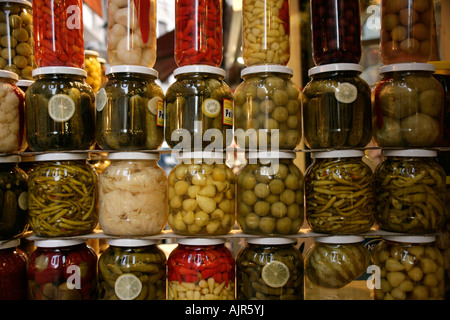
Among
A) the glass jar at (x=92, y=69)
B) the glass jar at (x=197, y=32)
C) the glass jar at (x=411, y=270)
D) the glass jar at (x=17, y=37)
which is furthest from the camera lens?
the glass jar at (x=92, y=69)

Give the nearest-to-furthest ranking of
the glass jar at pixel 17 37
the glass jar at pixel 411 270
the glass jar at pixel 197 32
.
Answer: the glass jar at pixel 411 270 < the glass jar at pixel 197 32 < the glass jar at pixel 17 37

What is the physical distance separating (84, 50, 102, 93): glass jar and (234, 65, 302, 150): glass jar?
2.88 feet

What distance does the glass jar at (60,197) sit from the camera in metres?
1.32

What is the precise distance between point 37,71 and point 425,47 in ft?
4.47

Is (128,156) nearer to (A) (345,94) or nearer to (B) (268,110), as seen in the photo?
(B) (268,110)

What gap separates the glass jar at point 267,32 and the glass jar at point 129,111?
377 mm

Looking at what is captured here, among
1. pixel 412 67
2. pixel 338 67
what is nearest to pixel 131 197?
pixel 338 67

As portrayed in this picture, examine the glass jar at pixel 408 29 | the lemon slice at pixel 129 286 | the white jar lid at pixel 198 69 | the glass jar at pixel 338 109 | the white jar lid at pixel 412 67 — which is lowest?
the lemon slice at pixel 129 286

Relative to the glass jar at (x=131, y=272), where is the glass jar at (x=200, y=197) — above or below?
above

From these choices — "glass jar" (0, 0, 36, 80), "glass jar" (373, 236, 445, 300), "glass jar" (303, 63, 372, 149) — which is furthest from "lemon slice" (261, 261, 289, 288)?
"glass jar" (0, 0, 36, 80)

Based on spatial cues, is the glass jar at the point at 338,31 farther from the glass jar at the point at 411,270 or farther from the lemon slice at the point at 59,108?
the lemon slice at the point at 59,108

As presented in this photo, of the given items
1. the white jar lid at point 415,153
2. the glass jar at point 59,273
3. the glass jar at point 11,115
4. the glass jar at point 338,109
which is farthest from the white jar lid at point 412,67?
the glass jar at point 11,115

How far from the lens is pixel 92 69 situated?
74.7 inches

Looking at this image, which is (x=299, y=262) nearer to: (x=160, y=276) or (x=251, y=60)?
(x=160, y=276)
